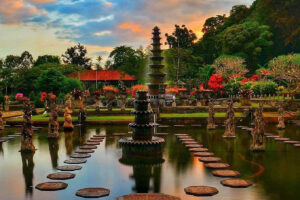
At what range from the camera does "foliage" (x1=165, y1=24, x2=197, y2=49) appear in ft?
271

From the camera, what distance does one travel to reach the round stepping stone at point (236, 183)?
12.3 meters

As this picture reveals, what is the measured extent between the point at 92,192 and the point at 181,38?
240ft

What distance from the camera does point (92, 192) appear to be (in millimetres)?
11609

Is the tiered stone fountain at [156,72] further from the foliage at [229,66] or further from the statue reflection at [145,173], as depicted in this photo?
the statue reflection at [145,173]

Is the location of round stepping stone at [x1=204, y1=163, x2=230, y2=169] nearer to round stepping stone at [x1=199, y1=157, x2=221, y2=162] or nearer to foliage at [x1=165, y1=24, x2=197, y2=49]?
round stepping stone at [x1=199, y1=157, x2=221, y2=162]

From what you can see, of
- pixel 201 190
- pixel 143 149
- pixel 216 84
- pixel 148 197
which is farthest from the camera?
pixel 216 84

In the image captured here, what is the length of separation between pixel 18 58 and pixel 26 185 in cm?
7749

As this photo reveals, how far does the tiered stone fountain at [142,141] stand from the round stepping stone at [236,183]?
5.24m

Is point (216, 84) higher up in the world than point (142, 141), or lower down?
higher up

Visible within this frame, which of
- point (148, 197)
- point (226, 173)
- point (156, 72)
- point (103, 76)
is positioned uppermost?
point (103, 76)

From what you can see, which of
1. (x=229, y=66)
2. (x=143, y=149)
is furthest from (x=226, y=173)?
(x=229, y=66)

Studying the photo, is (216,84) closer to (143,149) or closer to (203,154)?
(203,154)

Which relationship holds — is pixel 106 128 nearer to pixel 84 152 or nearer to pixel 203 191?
pixel 84 152

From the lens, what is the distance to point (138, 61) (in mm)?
73688
